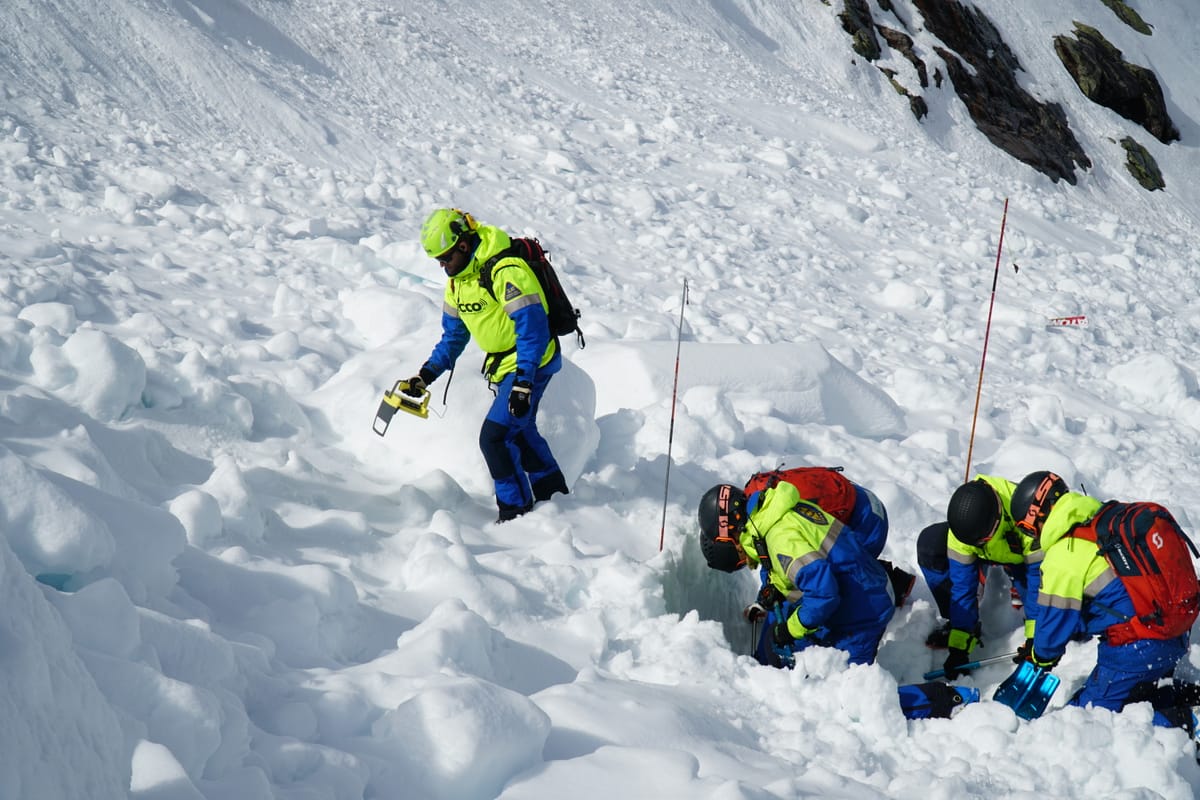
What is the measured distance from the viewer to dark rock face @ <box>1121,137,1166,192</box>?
21938mm

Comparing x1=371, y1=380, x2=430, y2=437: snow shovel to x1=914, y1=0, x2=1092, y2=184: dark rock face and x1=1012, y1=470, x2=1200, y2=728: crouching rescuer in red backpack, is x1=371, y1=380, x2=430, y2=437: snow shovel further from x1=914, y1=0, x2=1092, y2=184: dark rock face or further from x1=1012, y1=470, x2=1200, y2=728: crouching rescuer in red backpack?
x1=914, y1=0, x2=1092, y2=184: dark rock face

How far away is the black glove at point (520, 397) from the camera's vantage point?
4.99 meters

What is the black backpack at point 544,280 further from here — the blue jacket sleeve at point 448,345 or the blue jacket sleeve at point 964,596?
the blue jacket sleeve at point 964,596

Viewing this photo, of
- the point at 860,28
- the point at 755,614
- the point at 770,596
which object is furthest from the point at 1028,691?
the point at 860,28

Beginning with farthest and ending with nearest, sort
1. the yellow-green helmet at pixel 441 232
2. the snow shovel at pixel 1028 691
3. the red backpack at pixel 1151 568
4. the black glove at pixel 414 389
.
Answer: the black glove at pixel 414 389 < the yellow-green helmet at pixel 441 232 < the snow shovel at pixel 1028 691 < the red backpack at pixel 1151 568

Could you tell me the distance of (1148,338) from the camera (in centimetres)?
1123

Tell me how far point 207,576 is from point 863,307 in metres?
8.28

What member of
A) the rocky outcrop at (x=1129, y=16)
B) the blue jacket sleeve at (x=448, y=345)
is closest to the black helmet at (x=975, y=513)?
the blue jacket sleeve at (x=448, y=345)

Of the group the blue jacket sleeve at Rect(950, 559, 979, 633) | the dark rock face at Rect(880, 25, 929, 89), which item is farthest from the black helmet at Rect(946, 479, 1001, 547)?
the dark rock face at Rect(880, 25, 929, 89)

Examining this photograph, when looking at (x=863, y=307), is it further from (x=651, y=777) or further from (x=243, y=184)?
(x=651, y=777)

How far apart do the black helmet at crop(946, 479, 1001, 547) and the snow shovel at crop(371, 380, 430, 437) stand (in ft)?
9.01

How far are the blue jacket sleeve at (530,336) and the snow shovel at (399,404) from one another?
57 cm

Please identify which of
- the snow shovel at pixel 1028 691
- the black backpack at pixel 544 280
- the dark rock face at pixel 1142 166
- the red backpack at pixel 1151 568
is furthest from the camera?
the dark rock face at pixel 1142 166

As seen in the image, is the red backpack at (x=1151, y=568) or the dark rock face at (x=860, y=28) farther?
the dark rock face at (x=860, y=28)
